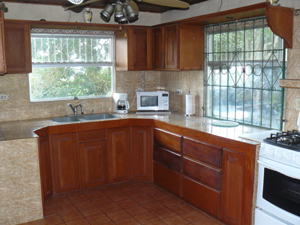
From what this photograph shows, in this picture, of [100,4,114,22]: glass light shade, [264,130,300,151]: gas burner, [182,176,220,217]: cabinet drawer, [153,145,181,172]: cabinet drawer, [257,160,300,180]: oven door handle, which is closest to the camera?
[257,160,300,180]: oven door handle

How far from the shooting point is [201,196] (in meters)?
3.37

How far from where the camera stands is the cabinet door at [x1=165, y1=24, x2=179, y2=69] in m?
4.08

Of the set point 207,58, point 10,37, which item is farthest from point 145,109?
point 10,37

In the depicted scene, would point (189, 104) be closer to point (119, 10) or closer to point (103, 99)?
point (103, 99)

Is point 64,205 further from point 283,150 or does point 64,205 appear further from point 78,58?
point 283,150

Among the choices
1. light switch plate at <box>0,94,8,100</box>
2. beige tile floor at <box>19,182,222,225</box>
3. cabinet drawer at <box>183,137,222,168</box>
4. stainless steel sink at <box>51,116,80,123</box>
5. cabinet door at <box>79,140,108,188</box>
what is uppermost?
light switch plate at <box>0,94,8,100</box>

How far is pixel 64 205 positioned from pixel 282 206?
229 centimetres

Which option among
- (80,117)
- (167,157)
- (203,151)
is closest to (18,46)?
(80,117)

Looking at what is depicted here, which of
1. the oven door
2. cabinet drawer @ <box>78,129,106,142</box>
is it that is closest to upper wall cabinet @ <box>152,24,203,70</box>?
cabinet drawer @ <box>78,129,106,142</box>

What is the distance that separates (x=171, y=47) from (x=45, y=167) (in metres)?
2.12

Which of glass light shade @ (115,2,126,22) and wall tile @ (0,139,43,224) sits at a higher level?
glass light shade @ (115,2,126,22)

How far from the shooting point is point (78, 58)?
14.9ft

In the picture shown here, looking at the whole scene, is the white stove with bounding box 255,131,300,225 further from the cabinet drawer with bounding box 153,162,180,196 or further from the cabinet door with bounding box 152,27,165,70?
the cabinet door with bounding box 152,27,165,70

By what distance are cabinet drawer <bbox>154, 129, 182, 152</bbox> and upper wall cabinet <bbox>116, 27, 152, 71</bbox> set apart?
1.04 m
